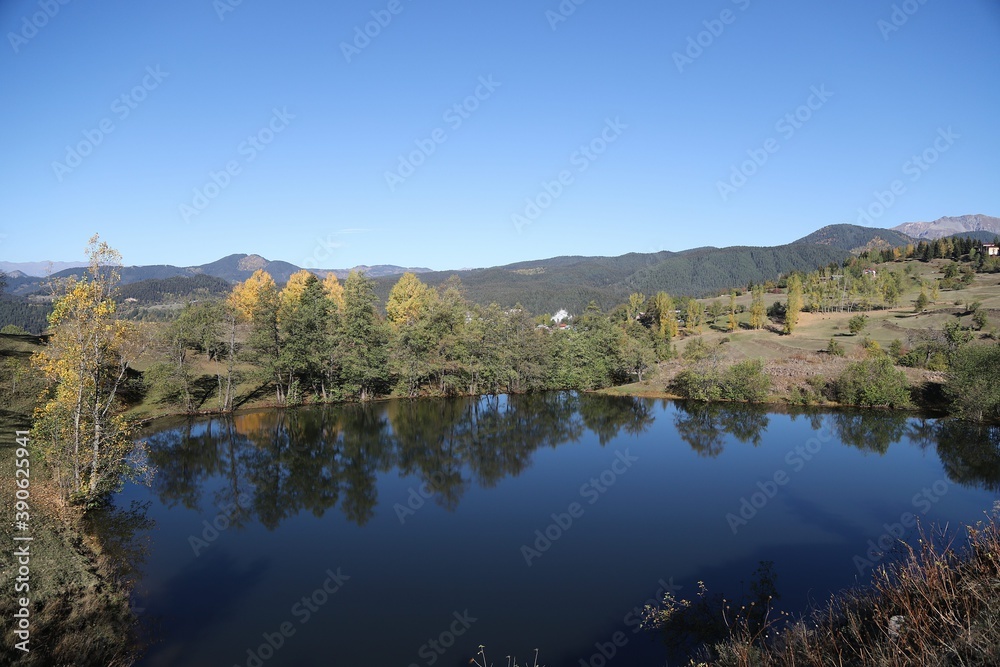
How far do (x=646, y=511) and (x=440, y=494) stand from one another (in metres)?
8.94

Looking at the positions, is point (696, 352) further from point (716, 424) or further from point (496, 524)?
point (496, 524)

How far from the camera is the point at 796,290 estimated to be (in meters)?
71.9

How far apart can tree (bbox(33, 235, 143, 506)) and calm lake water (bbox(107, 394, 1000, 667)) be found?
2.65 m

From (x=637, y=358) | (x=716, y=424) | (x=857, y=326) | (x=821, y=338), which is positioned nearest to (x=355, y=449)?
(x=716, y=424)

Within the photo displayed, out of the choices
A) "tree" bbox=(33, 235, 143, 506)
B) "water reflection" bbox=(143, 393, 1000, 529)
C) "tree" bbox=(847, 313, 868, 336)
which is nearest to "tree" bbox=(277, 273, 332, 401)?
"water reflection" bbox=(143, 393, 1000, 529)

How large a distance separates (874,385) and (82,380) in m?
48.4

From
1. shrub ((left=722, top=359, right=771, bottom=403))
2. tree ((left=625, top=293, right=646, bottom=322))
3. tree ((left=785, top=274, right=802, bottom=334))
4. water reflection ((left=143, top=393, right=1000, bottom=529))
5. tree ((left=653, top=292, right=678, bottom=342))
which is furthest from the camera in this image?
tree ((left=625, top=293, right=646, bottom=322))

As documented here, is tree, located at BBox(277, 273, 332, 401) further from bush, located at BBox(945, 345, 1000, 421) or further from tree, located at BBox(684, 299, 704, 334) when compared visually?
tree, located at BBox(684, 299, 704, 334)

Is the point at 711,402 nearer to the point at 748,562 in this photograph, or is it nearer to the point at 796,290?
the point at 748,562

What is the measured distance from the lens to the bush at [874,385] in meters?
39.1

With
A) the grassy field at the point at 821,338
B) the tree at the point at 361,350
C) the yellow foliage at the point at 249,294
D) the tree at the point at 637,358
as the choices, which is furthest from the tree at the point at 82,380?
the tree at the point at 637,358

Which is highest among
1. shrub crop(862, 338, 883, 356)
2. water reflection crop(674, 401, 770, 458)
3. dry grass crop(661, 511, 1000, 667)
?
dry grass crop(661, 511, 1000, 667)

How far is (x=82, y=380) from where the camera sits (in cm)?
1716

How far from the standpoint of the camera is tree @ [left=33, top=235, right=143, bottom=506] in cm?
1662
